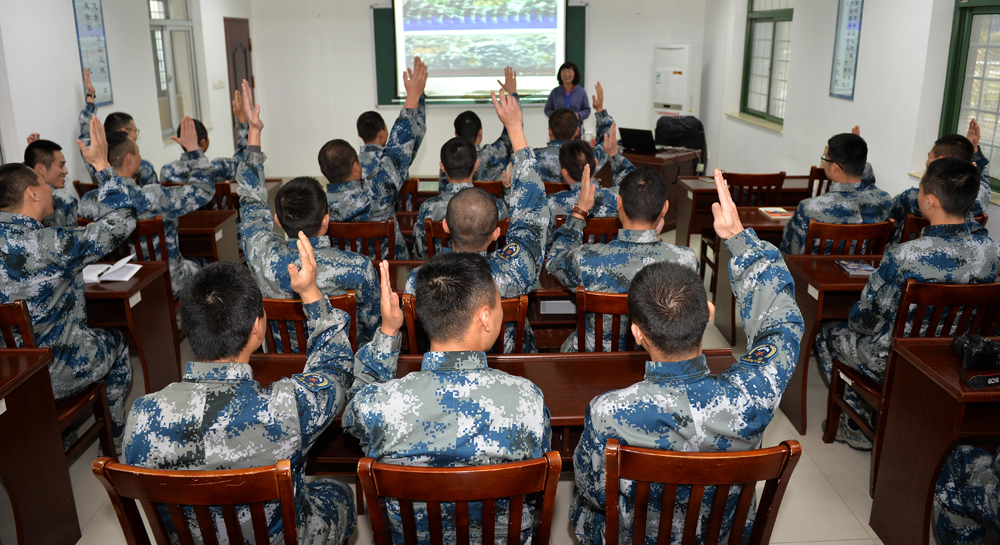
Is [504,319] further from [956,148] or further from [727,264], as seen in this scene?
[956,148]

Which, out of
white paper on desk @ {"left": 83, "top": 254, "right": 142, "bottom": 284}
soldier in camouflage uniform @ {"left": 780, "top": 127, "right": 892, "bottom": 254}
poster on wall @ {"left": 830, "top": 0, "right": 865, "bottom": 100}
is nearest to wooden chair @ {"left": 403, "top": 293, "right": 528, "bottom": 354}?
white paper on desk @ {"left": 83, "top": 254, "right": 142, "bottom": 284}

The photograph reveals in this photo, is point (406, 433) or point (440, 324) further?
point (440, 324)

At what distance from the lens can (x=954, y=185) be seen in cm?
266

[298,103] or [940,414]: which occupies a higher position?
[298,103]

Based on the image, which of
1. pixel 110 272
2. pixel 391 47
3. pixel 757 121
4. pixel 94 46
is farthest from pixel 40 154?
pixel 757 121

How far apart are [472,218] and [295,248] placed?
2.45 ft

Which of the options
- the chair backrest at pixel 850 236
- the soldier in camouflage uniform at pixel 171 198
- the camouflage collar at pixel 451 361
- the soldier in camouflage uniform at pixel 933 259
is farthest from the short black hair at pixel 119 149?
the soldier in camouflage uniform at pixel 933 259

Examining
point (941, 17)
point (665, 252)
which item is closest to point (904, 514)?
point (665, 252)

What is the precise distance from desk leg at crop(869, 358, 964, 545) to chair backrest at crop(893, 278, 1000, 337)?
273 millimetres

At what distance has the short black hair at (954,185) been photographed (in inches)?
104

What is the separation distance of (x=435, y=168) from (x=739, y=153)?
4.00 metres

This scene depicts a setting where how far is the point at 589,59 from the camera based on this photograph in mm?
9125

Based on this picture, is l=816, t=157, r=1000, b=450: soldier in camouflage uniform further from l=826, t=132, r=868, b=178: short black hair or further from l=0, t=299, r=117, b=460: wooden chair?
l=0, t=299, r=117, b=460: wooden chair

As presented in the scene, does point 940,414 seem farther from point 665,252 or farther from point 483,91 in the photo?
point 483,91
